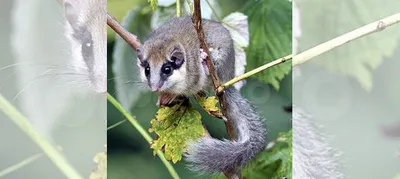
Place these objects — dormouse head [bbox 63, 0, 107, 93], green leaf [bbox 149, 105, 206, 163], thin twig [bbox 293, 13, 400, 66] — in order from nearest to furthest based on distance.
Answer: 1. thin twig [bbox 293, 13, 400, 66]
2. green leaf [bbox 149, 105, 206, 163]
3. dormouse head [bbox 63, 0, 107, 93]

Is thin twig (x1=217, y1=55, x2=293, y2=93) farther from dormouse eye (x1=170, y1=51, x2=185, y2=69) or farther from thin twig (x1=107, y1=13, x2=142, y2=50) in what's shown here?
thin twig (x1=107, y1=13, x2=142, y2=50)

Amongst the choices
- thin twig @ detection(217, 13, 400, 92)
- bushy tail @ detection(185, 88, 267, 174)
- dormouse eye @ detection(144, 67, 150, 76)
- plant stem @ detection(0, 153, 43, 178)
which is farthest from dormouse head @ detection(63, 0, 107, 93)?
thin twig @ detection(217, 13, 400, 92)

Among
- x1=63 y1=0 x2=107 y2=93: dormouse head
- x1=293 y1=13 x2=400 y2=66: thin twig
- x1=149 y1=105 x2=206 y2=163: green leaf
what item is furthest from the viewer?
x1=63 y1=0 x2=107 y2=93: dormouse head

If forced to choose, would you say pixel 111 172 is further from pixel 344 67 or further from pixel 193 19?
pixel 344 67

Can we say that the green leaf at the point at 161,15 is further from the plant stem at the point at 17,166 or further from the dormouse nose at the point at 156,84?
the plant stem at the point at 17,166

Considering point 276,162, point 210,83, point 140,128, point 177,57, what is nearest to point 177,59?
point 177,57

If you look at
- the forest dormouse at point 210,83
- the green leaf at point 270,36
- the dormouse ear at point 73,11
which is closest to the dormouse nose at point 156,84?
the forest dormouse at point 210,83

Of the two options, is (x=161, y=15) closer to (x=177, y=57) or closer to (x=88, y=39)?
(x=177, y=57)
